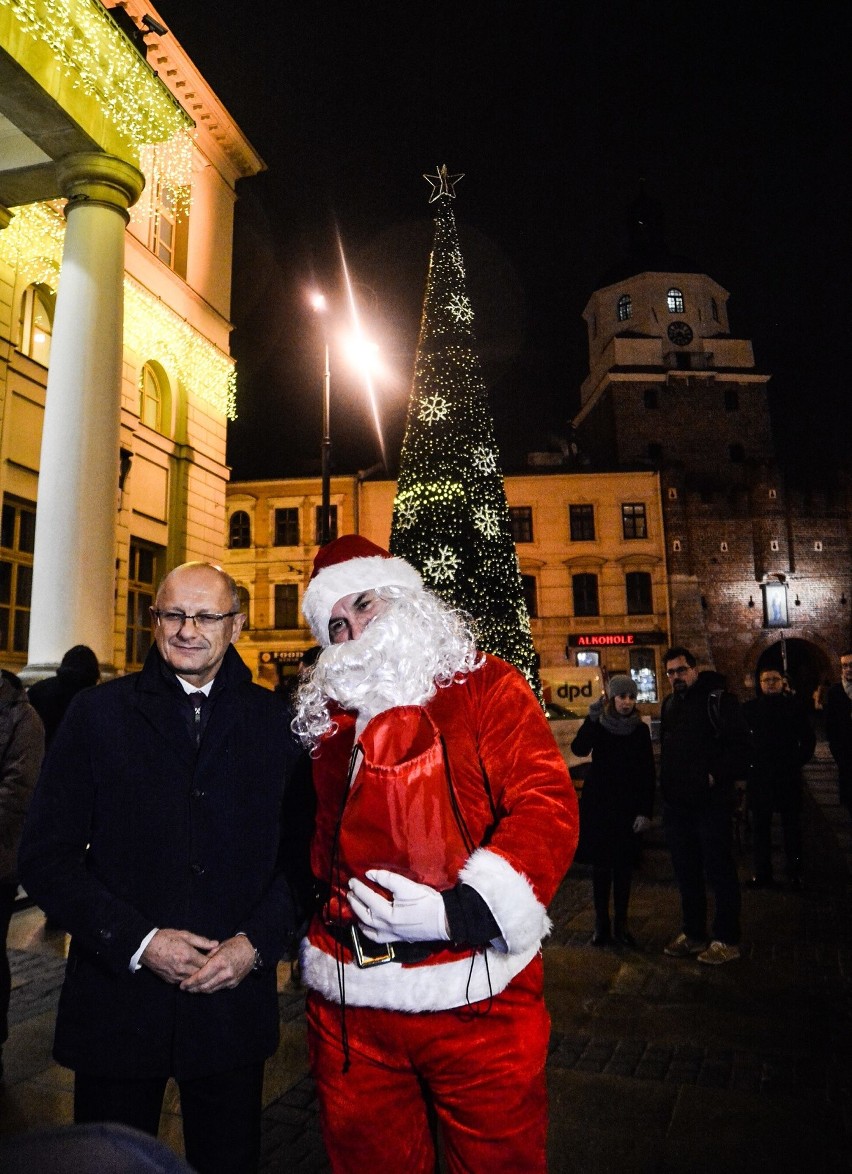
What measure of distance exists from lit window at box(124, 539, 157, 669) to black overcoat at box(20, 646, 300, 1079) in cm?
1352

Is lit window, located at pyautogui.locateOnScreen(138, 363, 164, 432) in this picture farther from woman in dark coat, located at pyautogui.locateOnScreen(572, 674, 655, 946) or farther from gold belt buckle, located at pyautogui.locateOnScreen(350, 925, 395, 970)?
gold belt buckle, located at pyautogui.locateOnScreen(350, 925, 395, 970)

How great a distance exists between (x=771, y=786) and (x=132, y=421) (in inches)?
508

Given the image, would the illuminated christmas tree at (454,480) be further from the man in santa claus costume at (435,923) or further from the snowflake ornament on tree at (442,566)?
the man in santa claus costume at (435,923)

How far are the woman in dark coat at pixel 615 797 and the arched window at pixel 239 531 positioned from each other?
31.8 meters

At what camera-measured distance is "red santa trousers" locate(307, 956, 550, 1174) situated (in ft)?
6.00

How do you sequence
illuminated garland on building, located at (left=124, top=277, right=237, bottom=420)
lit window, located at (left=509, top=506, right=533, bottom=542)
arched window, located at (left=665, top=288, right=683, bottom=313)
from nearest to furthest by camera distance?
illuminated garland on building, located at (left=124, top=277, right=237, bottom=420), lit window, located at (left=509, top=506, right=533, bottom=542), arched window, located at (left=665, top=288, right=683, bottom=313)

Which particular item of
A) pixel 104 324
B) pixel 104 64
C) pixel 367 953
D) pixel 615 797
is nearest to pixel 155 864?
pixel 367 953

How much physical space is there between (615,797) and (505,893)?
4.50 m

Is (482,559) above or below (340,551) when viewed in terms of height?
above

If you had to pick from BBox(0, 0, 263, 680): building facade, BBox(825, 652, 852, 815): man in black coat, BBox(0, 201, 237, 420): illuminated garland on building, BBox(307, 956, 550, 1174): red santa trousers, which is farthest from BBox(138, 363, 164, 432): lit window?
BBox(307, 956, 550, 1174): red santa trousers

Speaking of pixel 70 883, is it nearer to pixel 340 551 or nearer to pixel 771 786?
pixel 340 551

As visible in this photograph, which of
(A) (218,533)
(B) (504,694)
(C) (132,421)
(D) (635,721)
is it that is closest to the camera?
(B) (504,694)

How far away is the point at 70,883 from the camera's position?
2.06 m

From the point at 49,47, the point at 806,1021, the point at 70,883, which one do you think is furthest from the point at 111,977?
the point at 49,47
